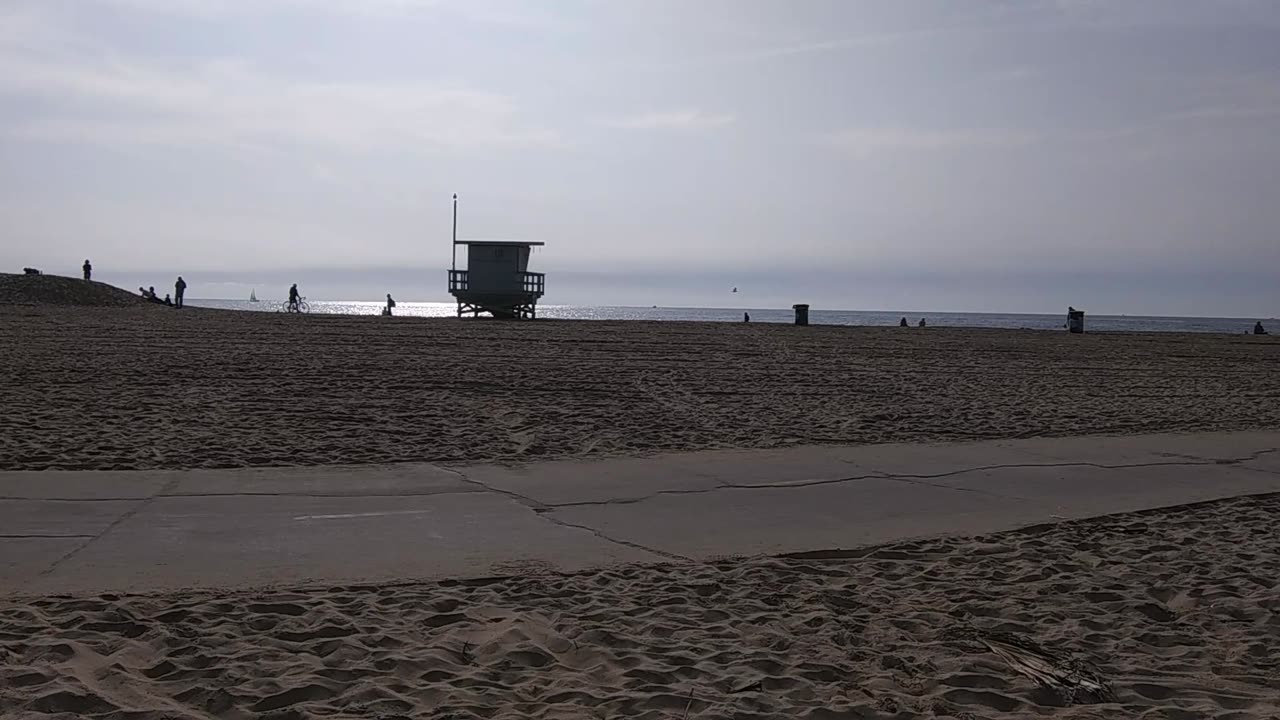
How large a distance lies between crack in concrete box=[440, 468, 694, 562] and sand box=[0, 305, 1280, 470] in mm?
1226

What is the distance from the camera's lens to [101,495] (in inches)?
293

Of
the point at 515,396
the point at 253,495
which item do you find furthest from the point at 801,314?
the point at 253,495

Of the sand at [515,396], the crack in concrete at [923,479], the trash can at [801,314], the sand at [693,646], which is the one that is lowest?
the sand at [693,646]

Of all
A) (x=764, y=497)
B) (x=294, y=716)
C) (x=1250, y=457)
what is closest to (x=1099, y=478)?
(x=1250, y=457)

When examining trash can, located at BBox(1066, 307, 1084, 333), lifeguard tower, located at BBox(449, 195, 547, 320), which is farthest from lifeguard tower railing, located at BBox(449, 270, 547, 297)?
trash can, located at BBox(1066, 307, 1084, 333)

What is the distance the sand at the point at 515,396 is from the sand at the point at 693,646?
13.6 ft

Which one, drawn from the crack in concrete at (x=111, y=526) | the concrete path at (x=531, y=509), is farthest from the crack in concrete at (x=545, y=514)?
the crack in concrete at (x=111, y=526)

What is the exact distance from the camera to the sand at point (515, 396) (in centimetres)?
1015

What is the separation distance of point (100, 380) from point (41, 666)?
11.2 meters

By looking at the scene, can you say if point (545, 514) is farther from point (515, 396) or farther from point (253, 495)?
point (515, 396)

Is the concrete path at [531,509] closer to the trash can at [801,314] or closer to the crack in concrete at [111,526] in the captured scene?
the crack in concrete at [111,526]

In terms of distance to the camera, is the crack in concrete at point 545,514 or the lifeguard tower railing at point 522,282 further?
the lifeguard tower railing at point 522,282

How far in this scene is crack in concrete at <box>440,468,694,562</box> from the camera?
6.58m

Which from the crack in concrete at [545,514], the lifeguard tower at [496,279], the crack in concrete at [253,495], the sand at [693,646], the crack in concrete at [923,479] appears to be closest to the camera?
the sand at [693,646]
